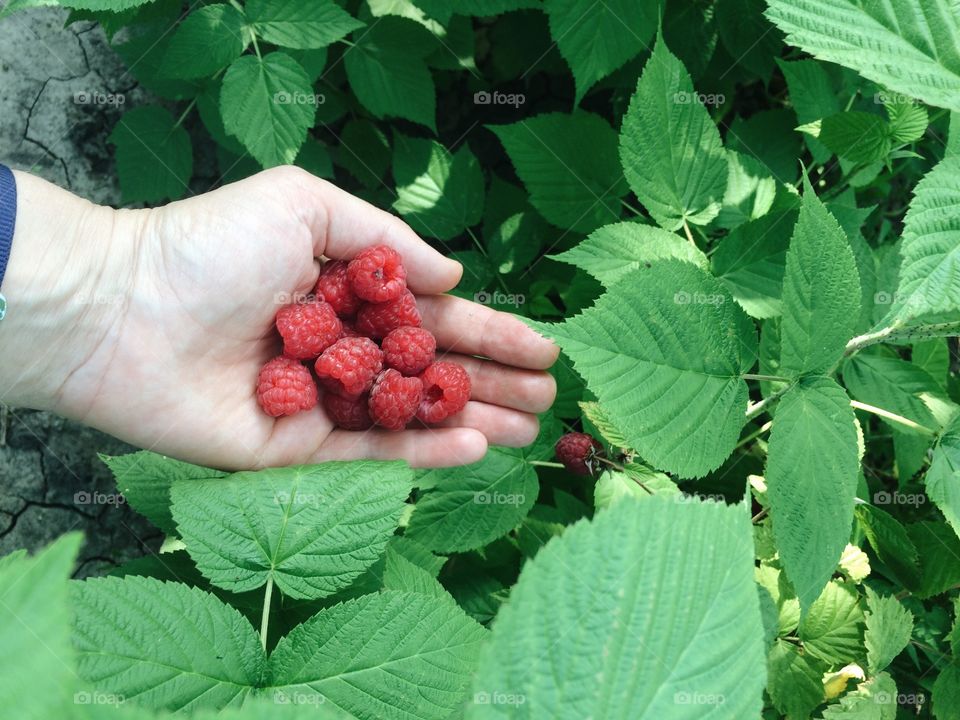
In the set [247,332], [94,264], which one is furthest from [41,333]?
[247,332]

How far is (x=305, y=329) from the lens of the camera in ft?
5.44

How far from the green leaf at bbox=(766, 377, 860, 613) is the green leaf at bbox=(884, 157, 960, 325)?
0.18 metres

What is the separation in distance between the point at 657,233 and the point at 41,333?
1.29m

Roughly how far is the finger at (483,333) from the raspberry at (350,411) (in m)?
0.27

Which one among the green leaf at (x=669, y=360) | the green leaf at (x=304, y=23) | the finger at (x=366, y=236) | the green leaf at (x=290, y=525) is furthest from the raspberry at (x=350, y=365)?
the green leaf at (x=304, y=23)

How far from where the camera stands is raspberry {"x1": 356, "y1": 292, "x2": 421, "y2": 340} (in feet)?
5.81

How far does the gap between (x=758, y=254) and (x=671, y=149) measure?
30cm

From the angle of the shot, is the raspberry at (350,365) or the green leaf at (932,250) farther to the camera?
the raspberry at (350,365)

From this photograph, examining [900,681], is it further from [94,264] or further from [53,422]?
[53,422]

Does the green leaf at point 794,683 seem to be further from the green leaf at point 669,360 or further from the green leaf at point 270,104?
the green leaf at point 270,104

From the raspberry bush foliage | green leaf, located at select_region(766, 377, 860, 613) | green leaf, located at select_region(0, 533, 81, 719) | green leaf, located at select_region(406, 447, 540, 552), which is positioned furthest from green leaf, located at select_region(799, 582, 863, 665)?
green leaf, located at select_region(0, 533, 81, 719)

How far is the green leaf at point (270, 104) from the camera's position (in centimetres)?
179

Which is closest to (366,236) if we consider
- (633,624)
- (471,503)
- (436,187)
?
(436,187)

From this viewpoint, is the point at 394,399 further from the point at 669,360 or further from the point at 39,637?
the point at 39,637
